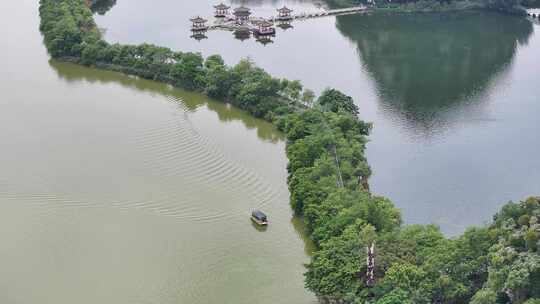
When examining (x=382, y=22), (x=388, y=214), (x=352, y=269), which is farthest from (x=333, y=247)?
(x=382, y=22)

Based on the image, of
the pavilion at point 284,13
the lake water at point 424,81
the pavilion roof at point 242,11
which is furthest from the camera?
the pavilion at point 284,13

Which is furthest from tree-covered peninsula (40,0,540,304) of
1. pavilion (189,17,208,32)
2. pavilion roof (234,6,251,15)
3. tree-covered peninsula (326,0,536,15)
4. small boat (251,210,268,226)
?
tree-covered peninsula (326,0,536,15)

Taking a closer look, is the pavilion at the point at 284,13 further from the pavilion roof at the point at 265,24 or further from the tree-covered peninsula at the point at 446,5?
the tree-covered peninsula at the point at 446,5

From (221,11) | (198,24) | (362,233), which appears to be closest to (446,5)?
(221,11)

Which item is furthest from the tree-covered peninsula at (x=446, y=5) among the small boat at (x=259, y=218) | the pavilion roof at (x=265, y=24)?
the small boat at (x=259, y=218)

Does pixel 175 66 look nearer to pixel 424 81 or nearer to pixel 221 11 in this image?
pixel 424 81

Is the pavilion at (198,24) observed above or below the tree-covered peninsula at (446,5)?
below
